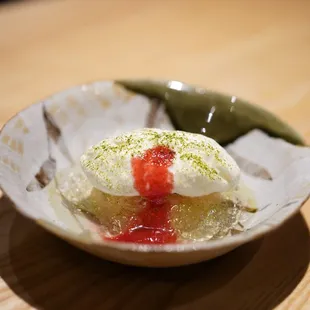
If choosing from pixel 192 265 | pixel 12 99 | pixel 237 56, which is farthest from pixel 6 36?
pixel 192 265

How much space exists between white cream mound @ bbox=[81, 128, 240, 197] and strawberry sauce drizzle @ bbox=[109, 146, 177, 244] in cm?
2

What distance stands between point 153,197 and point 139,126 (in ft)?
1.52

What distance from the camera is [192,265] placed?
1051 millimetres

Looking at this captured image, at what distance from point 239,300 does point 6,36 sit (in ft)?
6.10

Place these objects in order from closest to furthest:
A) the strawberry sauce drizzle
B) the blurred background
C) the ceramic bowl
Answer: the ceramic bowl → the strawberry sauce drizzle → the blurred background

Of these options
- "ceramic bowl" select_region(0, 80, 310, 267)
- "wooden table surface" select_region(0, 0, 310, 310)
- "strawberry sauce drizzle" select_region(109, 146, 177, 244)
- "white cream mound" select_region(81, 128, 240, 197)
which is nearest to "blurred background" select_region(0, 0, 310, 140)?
"wooden table surface" select_region(0, 0, 310, 310)

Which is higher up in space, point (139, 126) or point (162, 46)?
point (162, 46)

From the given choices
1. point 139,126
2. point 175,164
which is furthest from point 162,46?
point 175,164

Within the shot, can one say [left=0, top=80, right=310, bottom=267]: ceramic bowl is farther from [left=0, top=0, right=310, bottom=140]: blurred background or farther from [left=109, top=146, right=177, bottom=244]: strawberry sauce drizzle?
[left=0, top=0, right=310, bottom=140]: blurred background

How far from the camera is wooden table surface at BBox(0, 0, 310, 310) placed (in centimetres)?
99

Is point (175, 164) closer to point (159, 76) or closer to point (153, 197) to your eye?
point (153, 197)

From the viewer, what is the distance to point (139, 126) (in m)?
1.55

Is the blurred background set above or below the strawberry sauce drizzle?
above

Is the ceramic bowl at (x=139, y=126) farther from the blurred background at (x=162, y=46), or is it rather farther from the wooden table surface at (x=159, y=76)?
the blurred background at (x=162, y=46)
